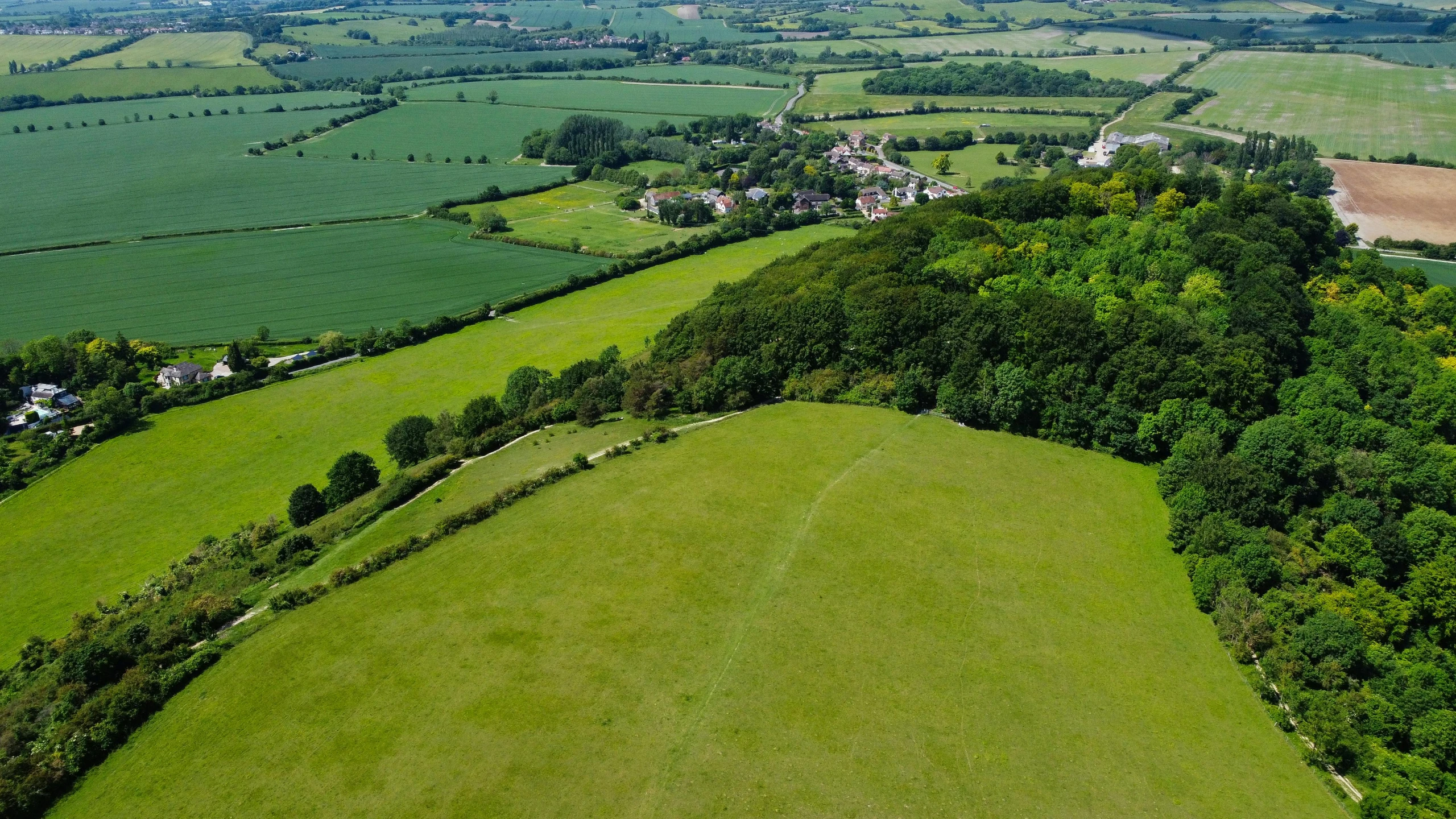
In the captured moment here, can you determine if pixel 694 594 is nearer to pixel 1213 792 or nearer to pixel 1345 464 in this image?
pixel 1213 792

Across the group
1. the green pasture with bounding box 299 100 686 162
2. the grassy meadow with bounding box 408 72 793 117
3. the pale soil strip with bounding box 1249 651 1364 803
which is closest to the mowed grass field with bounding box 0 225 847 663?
the pale soil strip with bounding box 1249 651 1364 803

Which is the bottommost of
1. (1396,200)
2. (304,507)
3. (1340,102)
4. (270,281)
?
(304,507)

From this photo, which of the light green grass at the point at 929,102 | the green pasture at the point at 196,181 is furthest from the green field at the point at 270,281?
the light green grass at the point at 929,102

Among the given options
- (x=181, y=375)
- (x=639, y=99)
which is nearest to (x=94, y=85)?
(x=639, y=99)

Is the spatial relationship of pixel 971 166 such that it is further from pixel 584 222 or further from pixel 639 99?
pixel 639 99

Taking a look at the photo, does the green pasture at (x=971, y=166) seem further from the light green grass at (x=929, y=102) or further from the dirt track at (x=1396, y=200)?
the dirt track at (x=1396, y=200)

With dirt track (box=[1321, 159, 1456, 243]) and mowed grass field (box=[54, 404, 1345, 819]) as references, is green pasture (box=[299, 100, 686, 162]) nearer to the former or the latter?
mowed grass field (box=[54, 404, 1345, 819])
